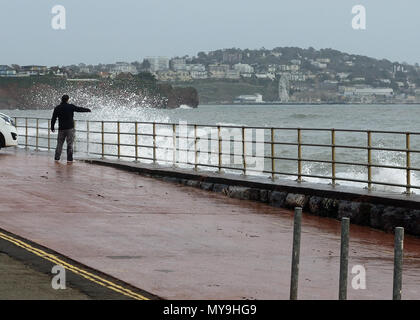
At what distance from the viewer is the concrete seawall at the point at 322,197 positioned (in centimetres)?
1673

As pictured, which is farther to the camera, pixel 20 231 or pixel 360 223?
pixel 360 223

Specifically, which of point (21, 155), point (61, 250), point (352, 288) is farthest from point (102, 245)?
point (21, 155)

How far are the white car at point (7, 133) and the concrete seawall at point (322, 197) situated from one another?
9.44m

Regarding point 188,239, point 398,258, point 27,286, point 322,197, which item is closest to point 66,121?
point 322,197

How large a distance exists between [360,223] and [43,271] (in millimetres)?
7583

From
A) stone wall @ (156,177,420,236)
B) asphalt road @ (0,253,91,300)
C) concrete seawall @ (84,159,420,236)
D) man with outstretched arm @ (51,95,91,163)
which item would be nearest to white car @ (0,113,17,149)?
man with outstretched arm @ (51,95,91,163)

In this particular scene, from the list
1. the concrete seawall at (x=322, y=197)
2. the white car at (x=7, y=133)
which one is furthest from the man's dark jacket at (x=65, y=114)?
the concrete seawall at (x=322, y=197)

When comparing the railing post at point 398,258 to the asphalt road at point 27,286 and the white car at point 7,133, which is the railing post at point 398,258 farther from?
the white car at point 7,133

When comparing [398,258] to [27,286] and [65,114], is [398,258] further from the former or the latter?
[65,114]

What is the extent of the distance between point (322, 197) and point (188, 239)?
4706 millimetres

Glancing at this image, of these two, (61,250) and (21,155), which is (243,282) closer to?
(61,250)

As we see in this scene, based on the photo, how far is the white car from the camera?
32344 mm

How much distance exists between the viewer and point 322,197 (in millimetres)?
18828
